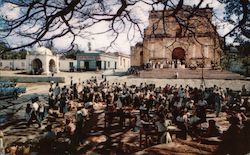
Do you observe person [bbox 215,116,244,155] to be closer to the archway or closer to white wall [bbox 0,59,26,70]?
the archway

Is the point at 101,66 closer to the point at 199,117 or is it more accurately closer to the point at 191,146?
the point at 199,117

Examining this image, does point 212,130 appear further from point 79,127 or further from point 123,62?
point 123,62

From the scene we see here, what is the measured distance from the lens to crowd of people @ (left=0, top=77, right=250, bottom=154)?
999cm

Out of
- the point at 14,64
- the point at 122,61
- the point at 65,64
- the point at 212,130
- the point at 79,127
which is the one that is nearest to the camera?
the point at 212,130

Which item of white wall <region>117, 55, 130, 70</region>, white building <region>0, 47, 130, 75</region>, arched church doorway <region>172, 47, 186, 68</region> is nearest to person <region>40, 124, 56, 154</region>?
white building <region>0, 47, 130, 75</region>

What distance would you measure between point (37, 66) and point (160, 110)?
120ft

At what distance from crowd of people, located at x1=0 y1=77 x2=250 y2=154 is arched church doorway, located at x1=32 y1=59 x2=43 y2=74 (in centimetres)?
2173

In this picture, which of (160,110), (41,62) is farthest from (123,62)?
(160,110)

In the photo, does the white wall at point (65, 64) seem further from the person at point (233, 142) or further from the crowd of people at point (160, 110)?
the person at point (233, 142)

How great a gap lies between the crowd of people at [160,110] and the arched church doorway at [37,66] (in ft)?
71.3

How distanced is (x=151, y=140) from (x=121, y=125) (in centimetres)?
278

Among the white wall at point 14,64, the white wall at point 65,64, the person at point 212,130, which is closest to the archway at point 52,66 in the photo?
the white wall at point 14,64

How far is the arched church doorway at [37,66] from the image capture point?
42312mm

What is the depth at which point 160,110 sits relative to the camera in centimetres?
1277
